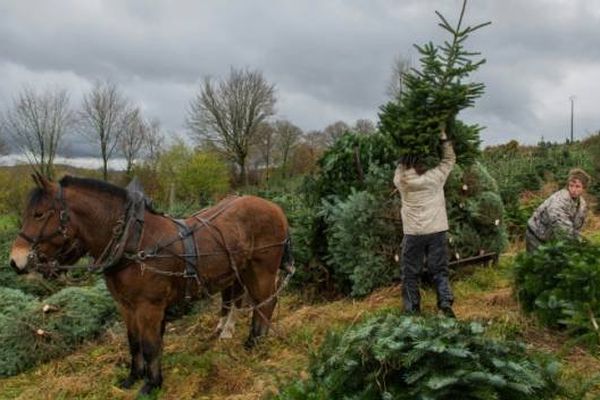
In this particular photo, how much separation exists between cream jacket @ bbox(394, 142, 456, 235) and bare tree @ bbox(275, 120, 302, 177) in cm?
4034

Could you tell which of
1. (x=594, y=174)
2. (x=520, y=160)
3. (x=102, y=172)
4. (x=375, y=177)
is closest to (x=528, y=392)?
(x=375, y=177)

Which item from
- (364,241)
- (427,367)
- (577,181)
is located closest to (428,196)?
(577,181)

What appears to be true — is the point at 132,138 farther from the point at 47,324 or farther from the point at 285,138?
the point at 47,324

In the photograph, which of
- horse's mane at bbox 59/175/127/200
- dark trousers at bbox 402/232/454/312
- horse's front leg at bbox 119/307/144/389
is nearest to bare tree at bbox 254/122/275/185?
dark trousers at bbox 402/232/454/312

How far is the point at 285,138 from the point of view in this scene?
47.2m

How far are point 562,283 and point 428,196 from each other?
1.44m

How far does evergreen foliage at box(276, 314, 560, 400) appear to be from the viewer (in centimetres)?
297

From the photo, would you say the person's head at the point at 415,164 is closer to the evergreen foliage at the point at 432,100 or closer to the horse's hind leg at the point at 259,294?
the evergreen foliage at the point at 432,100

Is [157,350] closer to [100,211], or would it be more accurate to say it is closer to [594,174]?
[100,211]

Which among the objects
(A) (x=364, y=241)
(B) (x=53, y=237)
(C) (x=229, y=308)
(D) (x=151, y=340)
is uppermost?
(B) (x=53, y=237)

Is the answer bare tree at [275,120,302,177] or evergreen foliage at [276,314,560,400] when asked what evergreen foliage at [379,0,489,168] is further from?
bare tree at [275,120,302,177]

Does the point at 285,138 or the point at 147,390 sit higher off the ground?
the point at 285,138

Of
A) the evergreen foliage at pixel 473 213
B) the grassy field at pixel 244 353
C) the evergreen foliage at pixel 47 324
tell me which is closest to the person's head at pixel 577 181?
the grassy field at pixel 244 353

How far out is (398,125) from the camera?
5.76 m
